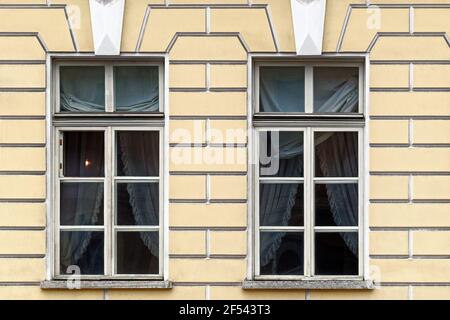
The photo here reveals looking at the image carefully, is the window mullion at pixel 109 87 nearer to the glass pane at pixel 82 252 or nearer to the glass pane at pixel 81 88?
the glass pane at pixel 81 88

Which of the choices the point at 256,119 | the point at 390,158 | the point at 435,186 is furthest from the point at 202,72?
the point at 435,186

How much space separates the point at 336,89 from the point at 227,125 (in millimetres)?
1246

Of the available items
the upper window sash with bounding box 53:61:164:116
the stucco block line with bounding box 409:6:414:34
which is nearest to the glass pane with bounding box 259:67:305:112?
the upper window sash with bounding box 53:61:164:116

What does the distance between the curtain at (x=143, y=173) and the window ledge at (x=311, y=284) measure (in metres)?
1.13

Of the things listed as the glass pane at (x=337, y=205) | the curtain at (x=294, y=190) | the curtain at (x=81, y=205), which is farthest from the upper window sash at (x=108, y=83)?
the glass pane at (x=337, y=205)

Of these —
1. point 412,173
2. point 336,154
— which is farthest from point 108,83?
point 412,173

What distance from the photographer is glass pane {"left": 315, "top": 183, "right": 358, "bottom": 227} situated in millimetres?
8914

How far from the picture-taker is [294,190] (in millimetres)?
8945

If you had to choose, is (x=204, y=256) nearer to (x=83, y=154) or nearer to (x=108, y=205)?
(x=108, y=205)

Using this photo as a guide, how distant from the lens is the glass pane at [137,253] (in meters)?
8.95

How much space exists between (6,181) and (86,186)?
831 millimetres

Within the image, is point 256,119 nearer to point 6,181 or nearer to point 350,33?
point 350,33

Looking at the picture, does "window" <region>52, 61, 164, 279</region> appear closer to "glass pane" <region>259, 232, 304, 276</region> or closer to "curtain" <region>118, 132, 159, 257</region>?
"curtain" <region>118, 132, 159, 257</region>
